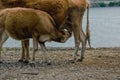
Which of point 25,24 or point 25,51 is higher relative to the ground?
point 25,24

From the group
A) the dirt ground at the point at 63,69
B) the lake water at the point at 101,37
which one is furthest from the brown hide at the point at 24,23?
the lake water at the point at 101,37

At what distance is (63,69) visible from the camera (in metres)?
12.9

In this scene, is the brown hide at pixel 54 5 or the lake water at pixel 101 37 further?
the lake water at pixel 101 37

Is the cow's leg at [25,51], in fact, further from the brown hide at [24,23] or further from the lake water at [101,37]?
the lake water at [101,37]

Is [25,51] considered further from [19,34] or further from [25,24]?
[25,24]

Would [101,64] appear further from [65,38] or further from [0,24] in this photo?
[0,24]

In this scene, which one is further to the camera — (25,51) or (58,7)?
(25,51)

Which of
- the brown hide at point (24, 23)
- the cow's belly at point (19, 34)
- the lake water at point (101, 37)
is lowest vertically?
the lake water at point (101, 37)

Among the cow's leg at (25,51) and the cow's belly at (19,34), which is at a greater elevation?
the cow's belly at (19,34)

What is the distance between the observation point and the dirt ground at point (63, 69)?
1162cm

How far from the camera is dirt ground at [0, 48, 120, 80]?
11.6 meters

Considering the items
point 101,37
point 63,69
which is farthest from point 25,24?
point 101,37

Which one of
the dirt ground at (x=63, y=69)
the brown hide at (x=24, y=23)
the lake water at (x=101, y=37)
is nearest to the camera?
the dirt ground at (x=63, y=69)

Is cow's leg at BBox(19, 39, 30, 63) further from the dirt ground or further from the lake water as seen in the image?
the lake water
